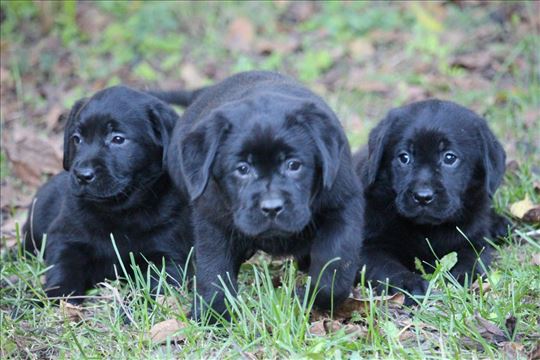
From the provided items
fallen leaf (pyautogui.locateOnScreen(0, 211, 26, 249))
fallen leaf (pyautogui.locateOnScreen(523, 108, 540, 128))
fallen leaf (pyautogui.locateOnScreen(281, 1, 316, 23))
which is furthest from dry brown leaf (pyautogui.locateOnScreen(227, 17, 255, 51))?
fallen leaf (pyautogui.locateOnScreen(0, 211, 26, 249))

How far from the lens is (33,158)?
7.11 m

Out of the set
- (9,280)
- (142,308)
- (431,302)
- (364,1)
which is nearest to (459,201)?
(431,302)

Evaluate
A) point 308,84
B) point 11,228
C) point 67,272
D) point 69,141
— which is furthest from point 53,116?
point 67,272

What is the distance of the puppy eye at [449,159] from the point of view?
5078mm

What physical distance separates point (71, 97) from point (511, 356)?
569 cm

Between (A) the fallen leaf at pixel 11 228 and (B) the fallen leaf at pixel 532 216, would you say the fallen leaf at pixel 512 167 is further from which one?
(A) the fallen leaf at pixel 11 228

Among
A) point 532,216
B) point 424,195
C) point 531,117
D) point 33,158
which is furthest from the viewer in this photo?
point 531,117

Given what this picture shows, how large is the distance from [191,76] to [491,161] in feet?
14.5

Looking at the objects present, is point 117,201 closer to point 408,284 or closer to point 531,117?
point 408,284

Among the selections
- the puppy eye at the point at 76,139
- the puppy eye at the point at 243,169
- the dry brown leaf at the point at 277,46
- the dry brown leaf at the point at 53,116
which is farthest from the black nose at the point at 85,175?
the dry brown leaf at the point at 277,46

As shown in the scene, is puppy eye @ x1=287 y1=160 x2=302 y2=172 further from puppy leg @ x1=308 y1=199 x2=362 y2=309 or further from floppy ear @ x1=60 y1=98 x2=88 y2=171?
floppy ear @ x1=60 y1=98 x2=88 y2=171

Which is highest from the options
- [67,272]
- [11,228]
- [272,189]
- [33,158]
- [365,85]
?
[272,189]

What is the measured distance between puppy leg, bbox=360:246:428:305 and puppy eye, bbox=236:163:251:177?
0.91 metres

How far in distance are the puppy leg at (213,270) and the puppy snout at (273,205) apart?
0.52 m
